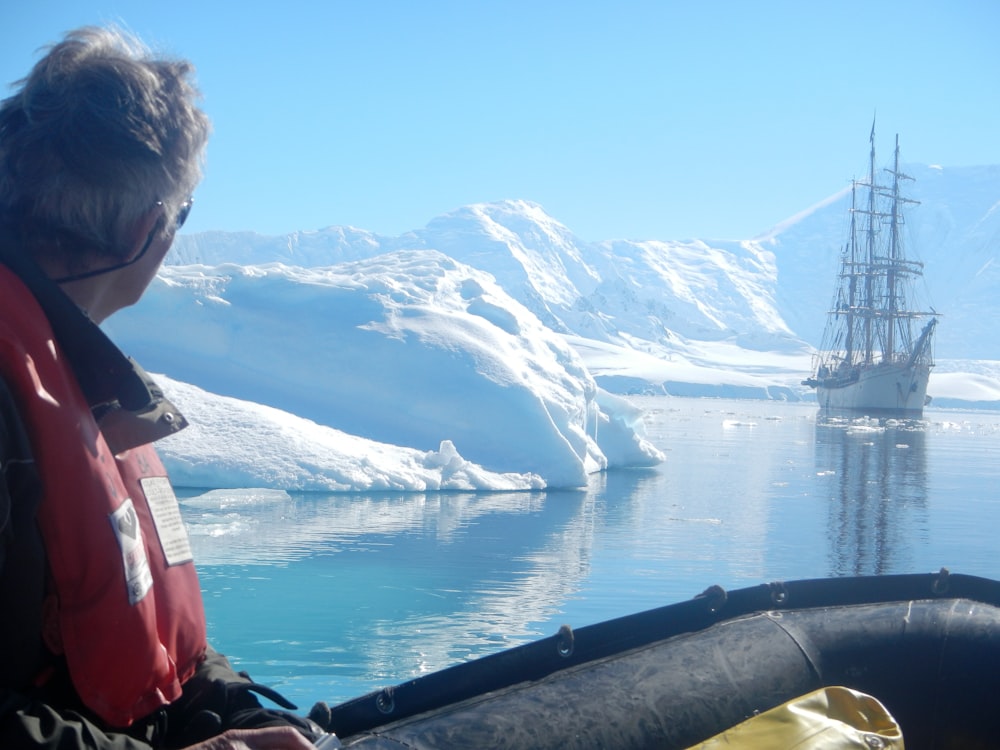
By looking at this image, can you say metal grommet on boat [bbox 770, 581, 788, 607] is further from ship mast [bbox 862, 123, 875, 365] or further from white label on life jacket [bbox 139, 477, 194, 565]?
ship mast [bbox 862, 123, 875, 365]

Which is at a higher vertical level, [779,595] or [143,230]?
[143,230]

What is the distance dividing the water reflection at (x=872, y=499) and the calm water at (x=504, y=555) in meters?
0.05

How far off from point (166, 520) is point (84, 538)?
23 centimetres

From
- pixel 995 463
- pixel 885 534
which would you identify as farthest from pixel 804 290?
pixel 885 534

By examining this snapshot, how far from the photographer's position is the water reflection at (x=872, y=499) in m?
9.04

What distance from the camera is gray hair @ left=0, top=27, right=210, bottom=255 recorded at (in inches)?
44.0

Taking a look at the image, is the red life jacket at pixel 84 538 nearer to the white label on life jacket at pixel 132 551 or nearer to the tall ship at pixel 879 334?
the white label on life jacket at pixel 132 551

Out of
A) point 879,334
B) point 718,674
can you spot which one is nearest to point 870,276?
point 879,334

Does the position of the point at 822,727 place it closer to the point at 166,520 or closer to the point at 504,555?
the point at 166,520

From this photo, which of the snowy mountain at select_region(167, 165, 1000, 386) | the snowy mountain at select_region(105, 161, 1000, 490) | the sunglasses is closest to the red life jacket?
the sunglasses

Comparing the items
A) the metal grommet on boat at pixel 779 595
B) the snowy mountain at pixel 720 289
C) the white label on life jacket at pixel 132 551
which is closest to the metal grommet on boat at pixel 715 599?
the metal grommet on boat at pixel 779 595

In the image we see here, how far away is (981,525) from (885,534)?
4.90 ft

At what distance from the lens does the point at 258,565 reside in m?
7.48

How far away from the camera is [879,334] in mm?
55312
